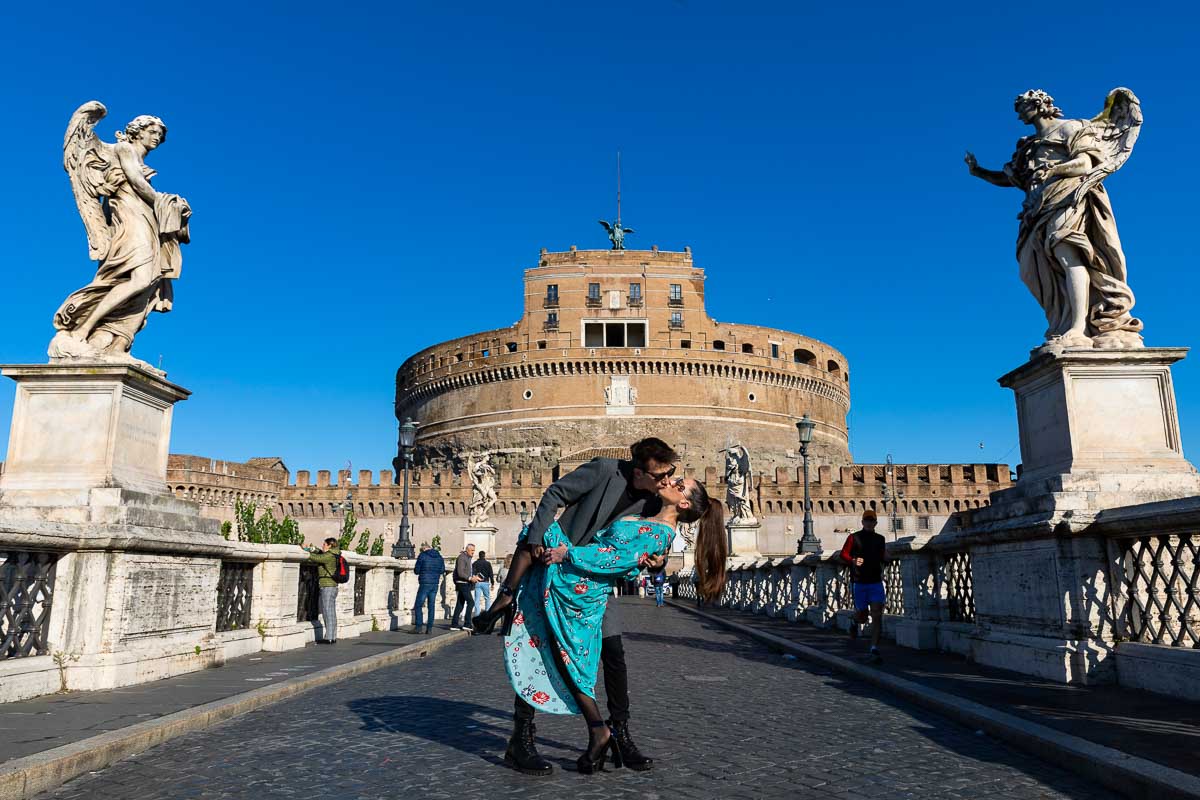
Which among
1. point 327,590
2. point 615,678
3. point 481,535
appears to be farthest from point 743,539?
point 615,678

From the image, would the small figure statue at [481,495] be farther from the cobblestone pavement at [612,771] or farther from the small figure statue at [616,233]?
the small figure statue at [616,233]

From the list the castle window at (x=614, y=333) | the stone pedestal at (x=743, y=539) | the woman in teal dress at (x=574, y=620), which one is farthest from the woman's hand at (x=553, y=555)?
the castle window at (x=614, y=333)

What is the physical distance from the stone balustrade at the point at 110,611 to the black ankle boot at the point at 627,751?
3.61m

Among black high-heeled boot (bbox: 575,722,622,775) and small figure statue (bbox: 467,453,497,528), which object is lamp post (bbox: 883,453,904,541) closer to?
small figure statue (bbox: 467,453,497,528)

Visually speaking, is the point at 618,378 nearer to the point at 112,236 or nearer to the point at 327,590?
the point at 327,590

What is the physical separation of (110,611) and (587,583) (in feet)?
12.0

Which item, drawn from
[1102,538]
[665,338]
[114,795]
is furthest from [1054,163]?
[665,338]

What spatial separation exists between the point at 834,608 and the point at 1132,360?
7.29m

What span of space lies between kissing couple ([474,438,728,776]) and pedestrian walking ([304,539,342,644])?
6.89 metres

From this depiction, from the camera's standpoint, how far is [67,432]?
238 inches

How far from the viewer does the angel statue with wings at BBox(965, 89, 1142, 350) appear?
609cm

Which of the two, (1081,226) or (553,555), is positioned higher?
(1081,226)

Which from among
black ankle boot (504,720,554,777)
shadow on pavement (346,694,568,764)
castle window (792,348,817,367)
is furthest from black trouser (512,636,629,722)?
castle window (792,348,817,367)

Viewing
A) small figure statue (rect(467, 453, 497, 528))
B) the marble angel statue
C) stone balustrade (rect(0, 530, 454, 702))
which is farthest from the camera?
small figure statue (rect(467, 453, 497, 528))
